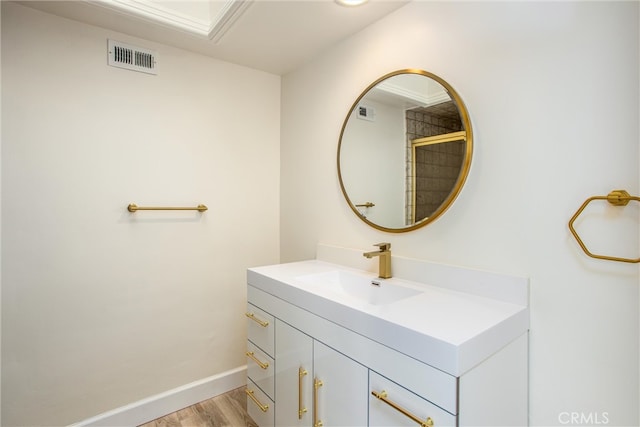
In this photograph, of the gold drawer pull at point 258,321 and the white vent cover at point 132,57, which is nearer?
the gold drawer pull at point 258,321

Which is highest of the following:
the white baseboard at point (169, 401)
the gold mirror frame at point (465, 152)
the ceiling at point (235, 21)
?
the ceiling at point (235, 21)

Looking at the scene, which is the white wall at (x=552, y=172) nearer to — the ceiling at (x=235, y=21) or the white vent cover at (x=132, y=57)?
the ceiling at (x=235, y=21)

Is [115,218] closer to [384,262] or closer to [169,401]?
[169,401]

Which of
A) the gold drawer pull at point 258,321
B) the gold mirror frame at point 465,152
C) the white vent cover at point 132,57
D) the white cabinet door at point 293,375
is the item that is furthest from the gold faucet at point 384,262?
the white vent cover at point 132,57

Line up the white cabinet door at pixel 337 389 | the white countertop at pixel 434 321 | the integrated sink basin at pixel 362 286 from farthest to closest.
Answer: the integrated sink basin at pixel 362 286 < the white cabinet door at pixel 337 389 < the white countertop at pixel 434 321

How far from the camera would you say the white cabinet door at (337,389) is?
110 centimetres

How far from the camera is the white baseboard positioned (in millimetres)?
1823

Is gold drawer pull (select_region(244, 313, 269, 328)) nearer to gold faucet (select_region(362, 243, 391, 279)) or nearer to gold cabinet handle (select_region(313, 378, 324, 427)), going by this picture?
gold cabinet handle (select_region(313, 378, 324, 427))

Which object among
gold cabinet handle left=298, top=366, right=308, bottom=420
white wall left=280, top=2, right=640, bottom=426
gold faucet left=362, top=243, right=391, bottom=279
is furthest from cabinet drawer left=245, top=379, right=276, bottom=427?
white wall left=280, top=2, right=640, bottom=426

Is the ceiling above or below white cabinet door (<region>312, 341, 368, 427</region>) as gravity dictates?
above

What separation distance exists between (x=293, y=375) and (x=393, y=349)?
2.06ft

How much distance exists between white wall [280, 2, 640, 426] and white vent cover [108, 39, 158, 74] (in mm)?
1502

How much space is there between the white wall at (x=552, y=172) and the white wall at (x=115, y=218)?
1323mm

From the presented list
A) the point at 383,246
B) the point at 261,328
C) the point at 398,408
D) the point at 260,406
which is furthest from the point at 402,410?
the point at 260,406
